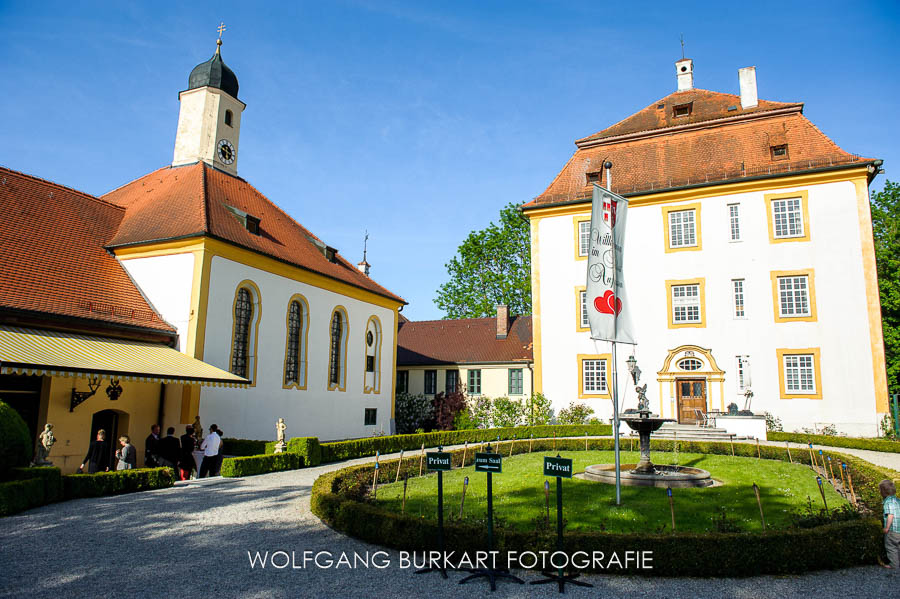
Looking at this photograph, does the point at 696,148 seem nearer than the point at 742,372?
No

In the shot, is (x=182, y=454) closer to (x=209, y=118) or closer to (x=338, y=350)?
(x=338, y=350)

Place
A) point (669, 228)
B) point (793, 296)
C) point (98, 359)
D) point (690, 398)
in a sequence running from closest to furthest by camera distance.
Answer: point (98, 359)
point (793, 296)
point (690, 398)
point (669, 228)

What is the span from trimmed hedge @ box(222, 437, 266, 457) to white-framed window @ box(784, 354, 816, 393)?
2001 cm

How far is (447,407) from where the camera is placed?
31984 millimetres

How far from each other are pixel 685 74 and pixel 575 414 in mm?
19136

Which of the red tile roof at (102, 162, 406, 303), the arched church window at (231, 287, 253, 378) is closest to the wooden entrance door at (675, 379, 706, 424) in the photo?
the red tile roof at (102, 162, 406, 303)

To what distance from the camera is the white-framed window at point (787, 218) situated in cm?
2459

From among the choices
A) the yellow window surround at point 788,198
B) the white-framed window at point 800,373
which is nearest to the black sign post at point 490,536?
the white-framed window at point 800,373

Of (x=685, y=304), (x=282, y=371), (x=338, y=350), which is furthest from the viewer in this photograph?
(x=685, y=304)

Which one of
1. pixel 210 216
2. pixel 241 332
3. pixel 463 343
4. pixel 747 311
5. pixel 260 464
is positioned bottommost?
pixel 260 464

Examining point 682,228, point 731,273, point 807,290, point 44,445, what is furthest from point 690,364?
point 44,445

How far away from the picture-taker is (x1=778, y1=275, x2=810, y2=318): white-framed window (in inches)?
947

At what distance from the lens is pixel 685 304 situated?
84.4ft

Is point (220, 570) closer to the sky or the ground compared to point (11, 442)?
closer to the ground
